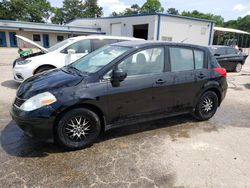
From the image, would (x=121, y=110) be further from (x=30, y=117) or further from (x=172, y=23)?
(x=172, y=23)

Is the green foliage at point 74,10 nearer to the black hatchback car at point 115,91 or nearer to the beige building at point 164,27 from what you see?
the beige building at point 164,27

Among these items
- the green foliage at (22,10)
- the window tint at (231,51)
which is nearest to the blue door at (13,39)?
the green foliage at (22,10)

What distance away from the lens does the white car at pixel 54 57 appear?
6.59 m

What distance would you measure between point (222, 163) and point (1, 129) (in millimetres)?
3913

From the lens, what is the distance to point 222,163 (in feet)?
10.4

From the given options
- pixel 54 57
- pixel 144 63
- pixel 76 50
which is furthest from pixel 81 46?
pixel 144 63

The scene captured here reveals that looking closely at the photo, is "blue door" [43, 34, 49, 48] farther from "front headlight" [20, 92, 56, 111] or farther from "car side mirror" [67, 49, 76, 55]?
"front headlight" [20, 92, 56, 111]

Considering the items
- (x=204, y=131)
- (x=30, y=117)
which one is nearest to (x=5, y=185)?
(x=30, y=117)

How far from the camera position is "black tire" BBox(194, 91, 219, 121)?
468 cm

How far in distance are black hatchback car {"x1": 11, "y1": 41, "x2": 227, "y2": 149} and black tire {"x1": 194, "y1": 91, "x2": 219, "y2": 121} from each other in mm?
22

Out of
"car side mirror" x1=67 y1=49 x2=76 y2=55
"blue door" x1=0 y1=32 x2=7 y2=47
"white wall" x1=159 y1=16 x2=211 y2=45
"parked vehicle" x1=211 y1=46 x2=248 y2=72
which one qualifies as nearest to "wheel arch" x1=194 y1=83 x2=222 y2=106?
"car side mirror" x1=67 y1=49 x2=76 y2=55

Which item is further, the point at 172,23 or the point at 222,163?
the point at 172,23

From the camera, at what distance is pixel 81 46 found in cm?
735

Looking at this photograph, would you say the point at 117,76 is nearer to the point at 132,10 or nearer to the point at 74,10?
the point at 74,10
